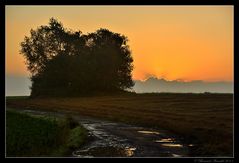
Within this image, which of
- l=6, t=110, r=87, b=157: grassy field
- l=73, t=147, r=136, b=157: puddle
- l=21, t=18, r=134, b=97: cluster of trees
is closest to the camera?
l=73, t=147, r=136, b=157: puddle

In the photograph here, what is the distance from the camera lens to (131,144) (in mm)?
22781

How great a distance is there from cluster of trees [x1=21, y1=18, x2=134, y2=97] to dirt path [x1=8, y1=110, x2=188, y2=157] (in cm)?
4816

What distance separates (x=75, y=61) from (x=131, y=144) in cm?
5662

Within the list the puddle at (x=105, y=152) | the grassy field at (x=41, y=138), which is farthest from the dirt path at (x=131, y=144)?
the grassy field at (x=41, y=138)

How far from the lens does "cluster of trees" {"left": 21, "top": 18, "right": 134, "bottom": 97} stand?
7831 centimetres

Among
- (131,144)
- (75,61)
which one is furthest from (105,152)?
(75,61)

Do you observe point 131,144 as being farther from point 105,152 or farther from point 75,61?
point 75,61

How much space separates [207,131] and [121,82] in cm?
→ 5555

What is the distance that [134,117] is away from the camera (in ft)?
125

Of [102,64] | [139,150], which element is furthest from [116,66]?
[139,150]

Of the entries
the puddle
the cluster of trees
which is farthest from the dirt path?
the cluster of trees

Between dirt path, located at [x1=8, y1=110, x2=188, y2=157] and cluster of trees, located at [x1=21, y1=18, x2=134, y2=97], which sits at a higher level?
cluster of trees, located at [x1=21, y1=18, x2=134, y2=97]

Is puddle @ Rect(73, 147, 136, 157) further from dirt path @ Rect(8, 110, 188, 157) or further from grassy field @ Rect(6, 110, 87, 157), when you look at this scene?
grassy field @ Rect(6, 110, 87, 157)
